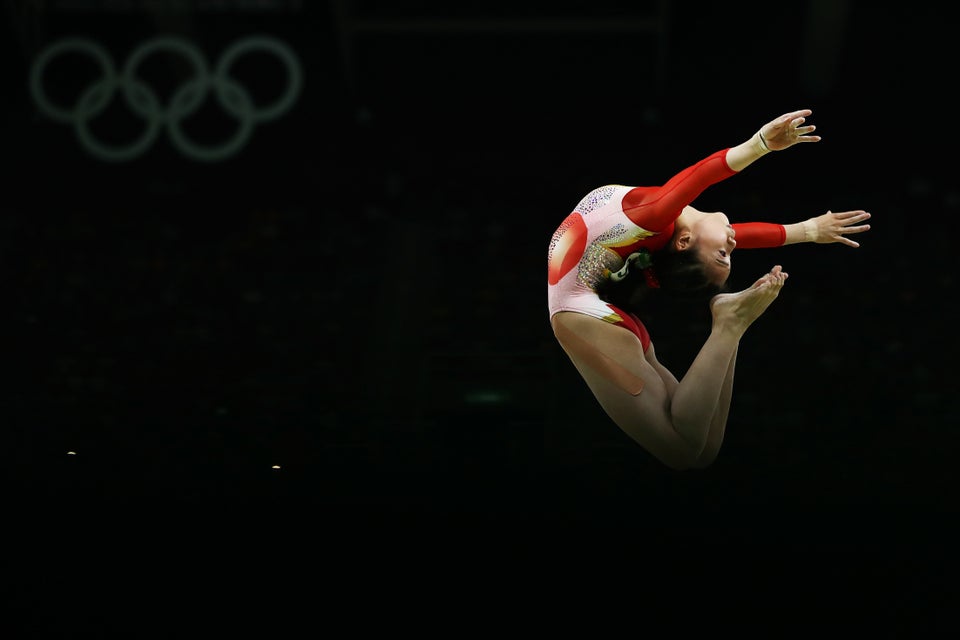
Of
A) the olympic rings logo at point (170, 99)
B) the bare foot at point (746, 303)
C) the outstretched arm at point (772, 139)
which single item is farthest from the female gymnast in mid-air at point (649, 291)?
the olympic rings logo at point (170, 99)

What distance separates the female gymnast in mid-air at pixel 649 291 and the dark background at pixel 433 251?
272mm

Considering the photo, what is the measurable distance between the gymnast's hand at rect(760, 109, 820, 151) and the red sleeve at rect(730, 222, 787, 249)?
43 cm

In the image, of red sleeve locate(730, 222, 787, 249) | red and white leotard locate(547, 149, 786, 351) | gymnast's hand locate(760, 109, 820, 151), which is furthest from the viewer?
red sleeve locate(730, 222, 787, 249)

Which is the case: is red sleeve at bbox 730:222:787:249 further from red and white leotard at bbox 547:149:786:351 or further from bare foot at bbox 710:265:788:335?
bare foot at bbox 710:265:788:335

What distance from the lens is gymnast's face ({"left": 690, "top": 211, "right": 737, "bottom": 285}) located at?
3299 millimetres

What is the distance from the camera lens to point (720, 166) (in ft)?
9.96

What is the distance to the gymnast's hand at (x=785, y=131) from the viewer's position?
2957 mm

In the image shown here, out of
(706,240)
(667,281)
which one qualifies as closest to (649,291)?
(667,281)

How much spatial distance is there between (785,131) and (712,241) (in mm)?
435

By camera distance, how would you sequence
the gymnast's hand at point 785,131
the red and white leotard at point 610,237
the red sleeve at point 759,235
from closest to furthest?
1. the gymnast's hand at point 785,131
2. the red and white leotard at point 610,237
3. the red sleeve at point 759,235

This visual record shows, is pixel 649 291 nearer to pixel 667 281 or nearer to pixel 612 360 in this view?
pixel 667 281

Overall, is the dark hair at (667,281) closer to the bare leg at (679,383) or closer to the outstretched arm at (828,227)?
the bare leg at (679,383)

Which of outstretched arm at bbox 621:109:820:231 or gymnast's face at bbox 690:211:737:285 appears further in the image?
gymnast's face at bbox 690:211:737:285

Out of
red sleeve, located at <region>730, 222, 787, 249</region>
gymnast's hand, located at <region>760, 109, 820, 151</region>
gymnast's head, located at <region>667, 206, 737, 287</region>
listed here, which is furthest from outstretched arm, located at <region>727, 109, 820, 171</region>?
red sleeve, located at <region>730, 222, 787, 249</region>
